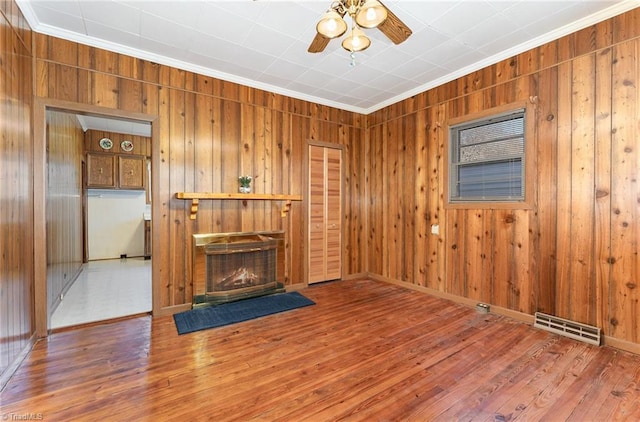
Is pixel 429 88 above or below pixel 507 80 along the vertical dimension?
above

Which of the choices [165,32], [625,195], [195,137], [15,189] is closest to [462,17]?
[625,195]

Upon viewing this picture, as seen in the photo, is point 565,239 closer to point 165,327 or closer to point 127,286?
point 165,327

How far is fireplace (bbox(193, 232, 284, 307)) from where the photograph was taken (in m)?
3.48

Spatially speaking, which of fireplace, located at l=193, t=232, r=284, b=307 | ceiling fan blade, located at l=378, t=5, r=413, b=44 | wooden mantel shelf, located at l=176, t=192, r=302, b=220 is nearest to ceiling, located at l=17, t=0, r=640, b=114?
Result: ceiling fan blade, located at l=378, t=5, r=413, b=44

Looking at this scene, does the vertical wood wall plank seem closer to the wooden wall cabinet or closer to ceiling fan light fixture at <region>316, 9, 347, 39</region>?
ceiling fan light fixture at <region>316, 9, 347, 39</region>

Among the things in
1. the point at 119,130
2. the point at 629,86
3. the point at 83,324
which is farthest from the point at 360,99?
the point at 119,130

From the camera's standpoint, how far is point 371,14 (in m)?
1.76

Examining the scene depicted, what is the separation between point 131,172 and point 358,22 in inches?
263

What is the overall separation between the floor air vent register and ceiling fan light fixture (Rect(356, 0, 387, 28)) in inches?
126

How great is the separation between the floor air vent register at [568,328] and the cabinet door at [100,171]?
7.92 metres

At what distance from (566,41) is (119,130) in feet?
25.5

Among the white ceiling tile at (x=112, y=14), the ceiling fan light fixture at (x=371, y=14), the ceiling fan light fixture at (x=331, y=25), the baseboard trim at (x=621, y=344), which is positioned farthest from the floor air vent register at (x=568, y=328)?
the white ceiling tile at (x=112, y=14)

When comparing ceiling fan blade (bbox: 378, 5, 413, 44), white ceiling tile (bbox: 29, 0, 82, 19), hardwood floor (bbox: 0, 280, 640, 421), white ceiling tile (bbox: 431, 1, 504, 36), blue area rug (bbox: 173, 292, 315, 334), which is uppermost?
white ceiling tile (bbox: 431, 1, 504, 36)

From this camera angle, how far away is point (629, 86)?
8.08ft
